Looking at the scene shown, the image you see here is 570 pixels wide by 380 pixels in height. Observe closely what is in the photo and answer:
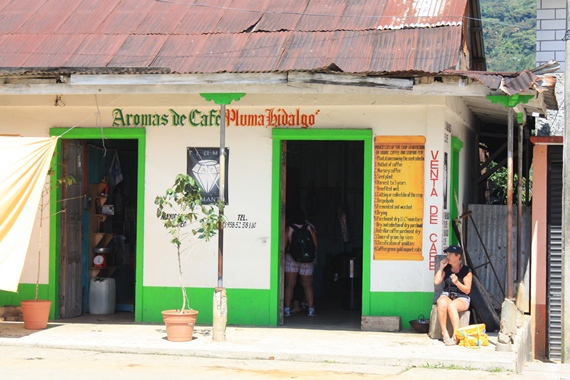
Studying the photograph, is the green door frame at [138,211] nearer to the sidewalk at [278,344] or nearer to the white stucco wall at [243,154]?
the white stucco wall at [243,154]

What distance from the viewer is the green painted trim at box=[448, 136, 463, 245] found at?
12672mm

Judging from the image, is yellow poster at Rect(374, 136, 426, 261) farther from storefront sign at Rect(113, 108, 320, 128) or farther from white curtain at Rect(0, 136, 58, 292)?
white curtain at Rect(0, 136, 58, 292)

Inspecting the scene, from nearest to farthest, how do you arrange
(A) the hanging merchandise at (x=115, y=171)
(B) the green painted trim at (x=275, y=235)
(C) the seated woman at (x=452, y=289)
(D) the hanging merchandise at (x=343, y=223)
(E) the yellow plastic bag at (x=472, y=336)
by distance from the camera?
(E) the yellow plastic bag at (x=472, y=336)
(C) the seated woman at (x=452, y=289)
(B) the green painted trim at (x=275, y=235)
(A) the hanging merchandise at (x=115, y=171)
(D) the hanging merchandise at (x=343, y=223)

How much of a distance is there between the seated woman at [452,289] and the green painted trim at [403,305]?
1.78 feet

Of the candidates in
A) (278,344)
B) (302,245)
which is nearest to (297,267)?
(302,245)

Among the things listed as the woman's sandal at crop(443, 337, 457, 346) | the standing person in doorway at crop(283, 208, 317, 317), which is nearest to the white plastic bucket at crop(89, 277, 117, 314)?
the standing person in doorway at crop(283, 208, 317, 317)

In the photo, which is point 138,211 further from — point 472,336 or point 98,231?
point 472,336

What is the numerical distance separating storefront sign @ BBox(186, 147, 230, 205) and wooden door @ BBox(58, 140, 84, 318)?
6.03ft

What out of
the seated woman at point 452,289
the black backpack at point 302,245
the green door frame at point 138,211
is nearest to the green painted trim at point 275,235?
the black backpack at point 302,245

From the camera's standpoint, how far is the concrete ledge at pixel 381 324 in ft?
37.4

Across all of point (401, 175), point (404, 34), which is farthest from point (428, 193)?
point (404, 34)

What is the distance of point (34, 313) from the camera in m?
11.3

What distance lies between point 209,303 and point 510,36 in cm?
3526

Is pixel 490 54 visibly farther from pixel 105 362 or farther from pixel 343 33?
pixel 105 362
